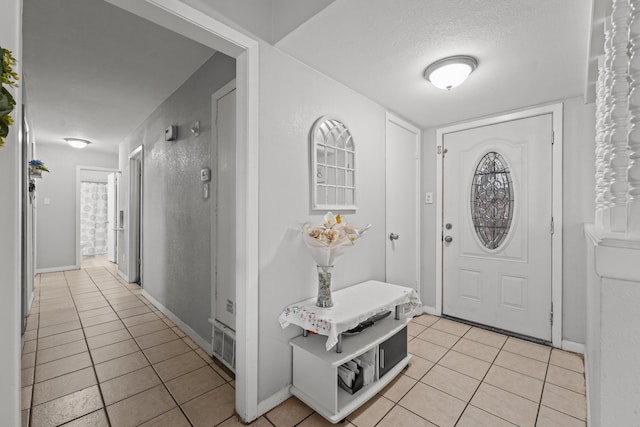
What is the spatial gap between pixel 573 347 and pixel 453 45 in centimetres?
265

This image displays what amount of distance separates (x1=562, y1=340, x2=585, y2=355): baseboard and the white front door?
0.12 metres

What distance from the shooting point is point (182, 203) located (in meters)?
2.87

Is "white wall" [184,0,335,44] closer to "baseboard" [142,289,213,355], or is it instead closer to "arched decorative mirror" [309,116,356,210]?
"arched decorative mirror" [309,116,356,210]

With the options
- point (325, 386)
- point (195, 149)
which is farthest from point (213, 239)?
point (325, 386)

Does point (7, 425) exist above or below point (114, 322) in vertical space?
above

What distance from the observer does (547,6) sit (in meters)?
1.44

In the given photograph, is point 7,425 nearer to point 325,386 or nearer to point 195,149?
point 325,386

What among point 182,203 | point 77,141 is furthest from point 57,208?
point 182,203

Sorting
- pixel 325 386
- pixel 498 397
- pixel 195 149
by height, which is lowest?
pixel 498 397

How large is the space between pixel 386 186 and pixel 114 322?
319 centimetres

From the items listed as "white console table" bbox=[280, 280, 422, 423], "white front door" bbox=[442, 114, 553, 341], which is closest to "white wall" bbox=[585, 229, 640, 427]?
"white console table" bbox=[280, 280, 422, 423]

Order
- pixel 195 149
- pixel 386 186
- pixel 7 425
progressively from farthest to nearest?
pixel 386 186
pixel 195 149
pixel 7 425

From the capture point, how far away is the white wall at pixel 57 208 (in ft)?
17.6

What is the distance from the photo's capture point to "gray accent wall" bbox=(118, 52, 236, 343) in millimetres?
2471
